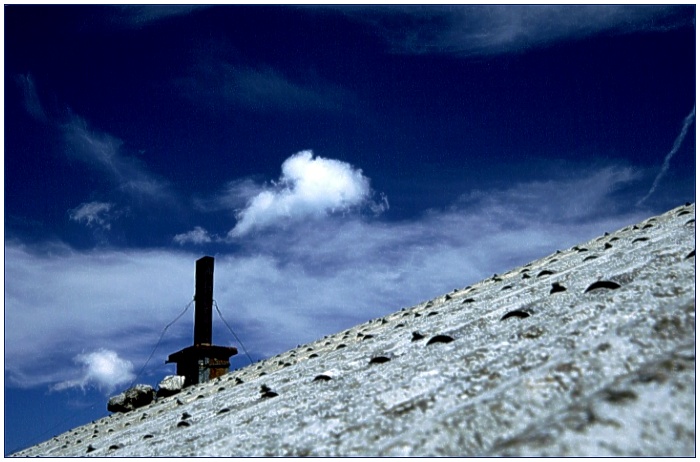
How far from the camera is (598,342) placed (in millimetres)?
1469

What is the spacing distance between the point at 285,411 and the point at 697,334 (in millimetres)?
1451

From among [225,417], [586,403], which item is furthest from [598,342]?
[225,417]

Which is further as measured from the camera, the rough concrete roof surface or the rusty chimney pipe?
the rusty chimney pipe

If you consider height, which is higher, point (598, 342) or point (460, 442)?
point (598, 342)

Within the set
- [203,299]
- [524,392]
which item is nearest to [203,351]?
[203,299]

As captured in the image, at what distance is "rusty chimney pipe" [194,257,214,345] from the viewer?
9.20m

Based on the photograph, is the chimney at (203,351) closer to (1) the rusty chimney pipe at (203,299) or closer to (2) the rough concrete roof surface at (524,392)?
(1) the rusty chimney pipe at (203,299)

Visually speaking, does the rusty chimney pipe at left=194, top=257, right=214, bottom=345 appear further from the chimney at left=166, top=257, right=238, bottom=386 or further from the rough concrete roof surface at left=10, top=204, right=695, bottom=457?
the rough concrete roof surface at left=10, top=204, right=695, bottom=457

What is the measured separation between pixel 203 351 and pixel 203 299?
Answer: 115 cm

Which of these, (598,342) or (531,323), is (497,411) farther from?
(531,323)

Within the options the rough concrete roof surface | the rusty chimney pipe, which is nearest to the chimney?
the rusty chimney pipe

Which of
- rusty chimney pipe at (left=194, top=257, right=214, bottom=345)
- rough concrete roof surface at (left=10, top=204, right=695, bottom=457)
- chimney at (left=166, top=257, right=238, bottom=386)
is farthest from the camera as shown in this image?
rusty chimney pipe at (left=194, top=257, right=214, bottom=345)

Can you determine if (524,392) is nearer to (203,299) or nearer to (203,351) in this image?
(203,351)

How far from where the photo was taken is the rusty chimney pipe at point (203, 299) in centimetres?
920
